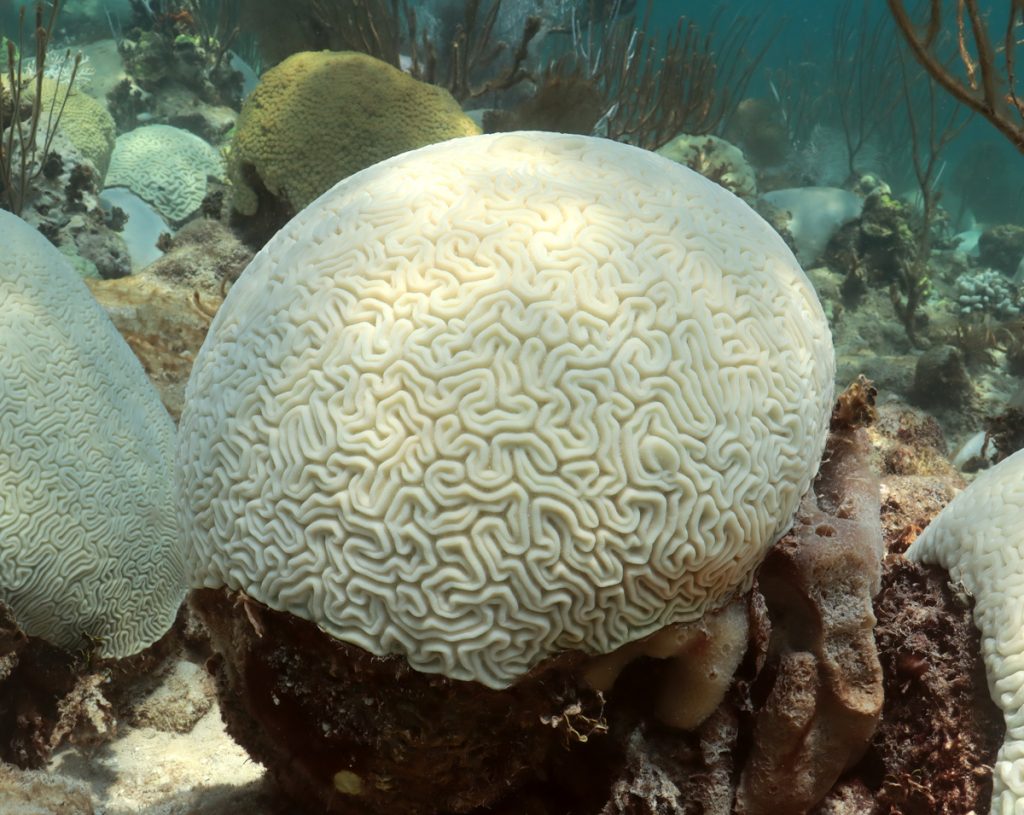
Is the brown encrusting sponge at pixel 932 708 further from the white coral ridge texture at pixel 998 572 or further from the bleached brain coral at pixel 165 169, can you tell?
the bleached brain coral at pixel 165 169

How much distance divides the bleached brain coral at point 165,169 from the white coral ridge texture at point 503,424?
8654 millimetres

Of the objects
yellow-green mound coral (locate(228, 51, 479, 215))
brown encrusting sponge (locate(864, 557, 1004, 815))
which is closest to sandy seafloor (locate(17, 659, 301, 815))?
brown encrusting sponge (locate(864, 557, 1004, 815))

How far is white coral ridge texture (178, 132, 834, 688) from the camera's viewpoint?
1693mm

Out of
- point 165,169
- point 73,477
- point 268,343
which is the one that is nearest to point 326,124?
point 73,477

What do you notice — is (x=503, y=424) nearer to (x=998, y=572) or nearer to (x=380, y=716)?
(x=380, y=716)

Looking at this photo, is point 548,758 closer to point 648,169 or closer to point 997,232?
point 648,169

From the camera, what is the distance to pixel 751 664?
2.06 metres

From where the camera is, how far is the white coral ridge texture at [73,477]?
116 inches

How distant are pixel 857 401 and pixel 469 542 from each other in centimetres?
146

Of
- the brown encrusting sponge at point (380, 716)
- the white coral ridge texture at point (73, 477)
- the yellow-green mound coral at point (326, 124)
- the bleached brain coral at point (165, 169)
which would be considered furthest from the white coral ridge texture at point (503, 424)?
the bleached brain coral at point (165, 169)

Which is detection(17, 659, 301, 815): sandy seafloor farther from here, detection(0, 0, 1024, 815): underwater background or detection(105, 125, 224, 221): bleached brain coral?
detection(105, 125, 224, 221): bleached brain coral

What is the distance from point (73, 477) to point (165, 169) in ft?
26.9

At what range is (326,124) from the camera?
6.38 metres

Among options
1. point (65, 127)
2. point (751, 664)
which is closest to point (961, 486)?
point (751, 664)
